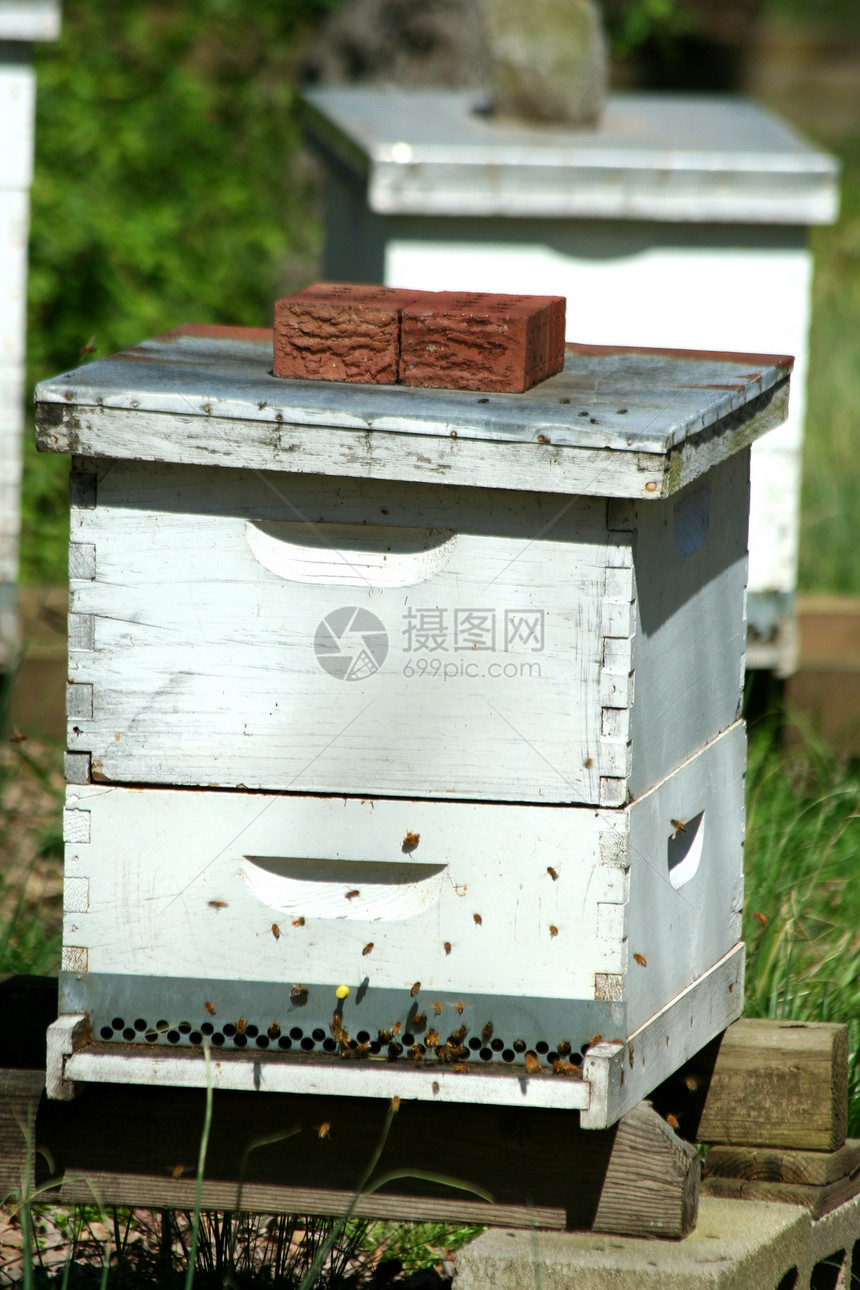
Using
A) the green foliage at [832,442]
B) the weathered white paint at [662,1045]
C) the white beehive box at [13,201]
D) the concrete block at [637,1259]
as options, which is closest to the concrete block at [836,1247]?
the concrete block at [637,1259]

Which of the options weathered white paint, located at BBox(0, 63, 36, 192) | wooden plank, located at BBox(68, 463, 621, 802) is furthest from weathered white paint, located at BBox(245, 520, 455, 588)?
Result: weathered white paint, located at BBox(0, 63, 36, 192)

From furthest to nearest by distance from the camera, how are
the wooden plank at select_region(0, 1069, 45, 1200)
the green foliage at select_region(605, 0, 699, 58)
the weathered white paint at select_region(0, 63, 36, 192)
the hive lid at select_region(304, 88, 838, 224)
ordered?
the green foliage at select_region(605, 0, 699, 58)
the weathered white paint at select_region(0, 63, 36, 192)
the hive lid at select_region(304, 88, 838, 224)
the wooden plank at select_region(0, 1069, 45, 1200)

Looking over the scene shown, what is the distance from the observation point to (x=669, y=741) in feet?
6.73

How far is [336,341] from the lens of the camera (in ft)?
6.79

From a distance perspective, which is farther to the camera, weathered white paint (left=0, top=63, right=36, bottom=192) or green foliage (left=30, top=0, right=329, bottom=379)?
green foliage (left=30, top=0, right=329, bottom=379)

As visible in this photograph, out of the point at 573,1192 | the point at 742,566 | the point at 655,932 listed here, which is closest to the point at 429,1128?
the point at 573,1192

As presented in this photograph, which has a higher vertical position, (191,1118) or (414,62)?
(414,62)

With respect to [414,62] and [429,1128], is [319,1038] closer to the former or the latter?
[429,1128]

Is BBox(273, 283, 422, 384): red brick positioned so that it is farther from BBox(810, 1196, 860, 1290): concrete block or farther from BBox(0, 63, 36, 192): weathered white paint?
BBox(0, 63, 36, 192): weathered white paint

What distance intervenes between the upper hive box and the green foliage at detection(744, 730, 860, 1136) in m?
1.01

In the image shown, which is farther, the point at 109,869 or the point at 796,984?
the point at 796,984

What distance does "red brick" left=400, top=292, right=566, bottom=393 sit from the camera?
204 centimetres

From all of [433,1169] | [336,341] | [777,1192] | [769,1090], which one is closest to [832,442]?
[769,1090]

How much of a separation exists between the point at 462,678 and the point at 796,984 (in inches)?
48.5
